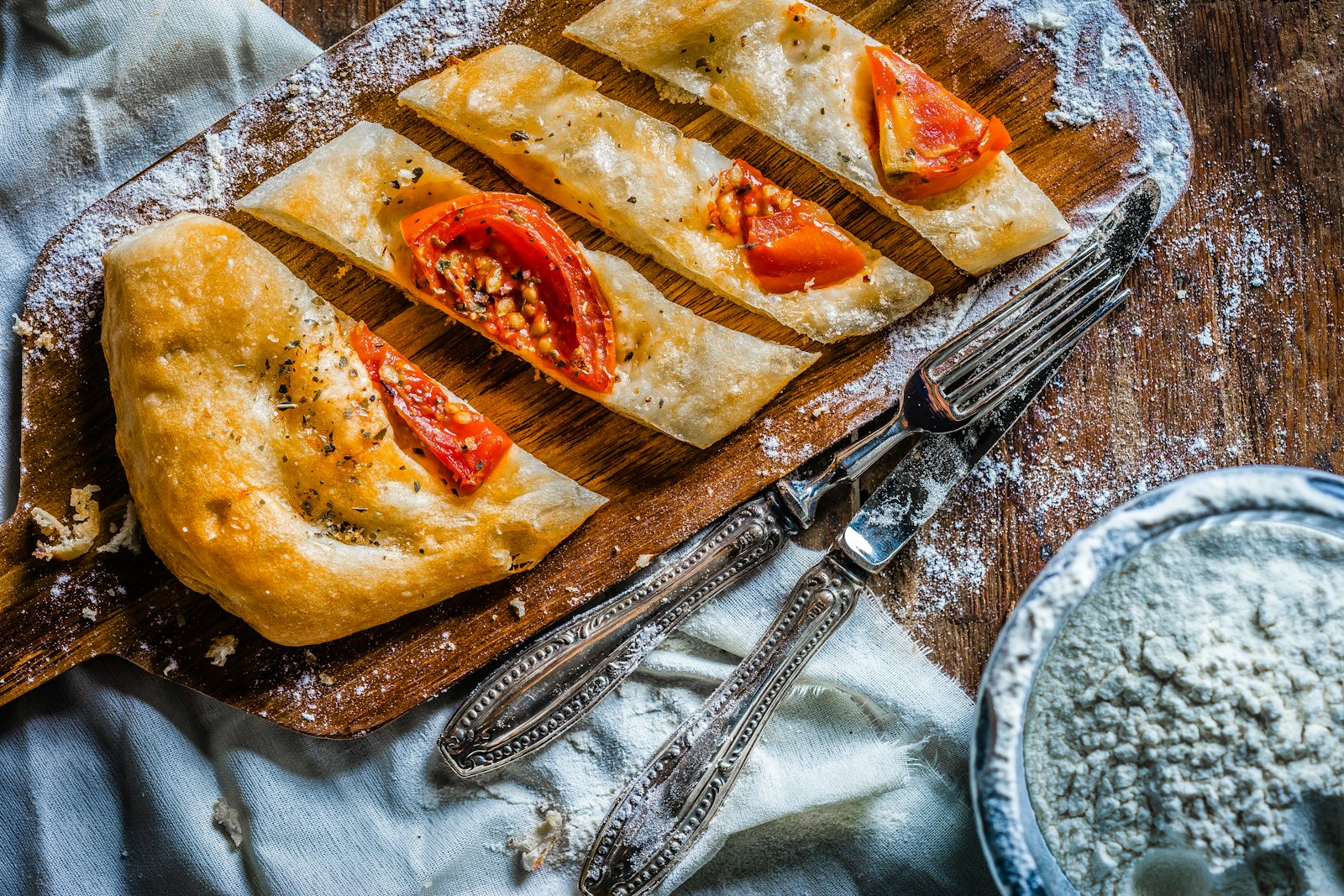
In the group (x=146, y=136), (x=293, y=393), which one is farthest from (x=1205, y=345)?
(x=146, y=136)

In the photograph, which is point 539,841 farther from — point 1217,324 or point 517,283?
point 1217,324

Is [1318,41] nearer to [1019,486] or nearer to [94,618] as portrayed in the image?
[1019,486]

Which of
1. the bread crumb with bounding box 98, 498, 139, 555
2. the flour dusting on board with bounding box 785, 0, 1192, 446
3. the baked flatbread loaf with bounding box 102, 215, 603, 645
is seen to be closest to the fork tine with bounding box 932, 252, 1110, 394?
the flour dusting on board with bounding box 785, 0, 1192, 446

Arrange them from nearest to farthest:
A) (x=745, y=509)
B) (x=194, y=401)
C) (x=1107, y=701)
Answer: (x=1107, y=701), (x=194, y=401), (x=745, y=509)

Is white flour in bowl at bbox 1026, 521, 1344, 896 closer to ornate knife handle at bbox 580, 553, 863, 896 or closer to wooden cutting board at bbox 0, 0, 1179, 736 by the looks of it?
ornate knife handle at bbox 580, 553, 863, 896

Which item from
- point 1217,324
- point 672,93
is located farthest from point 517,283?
point 1217,324
